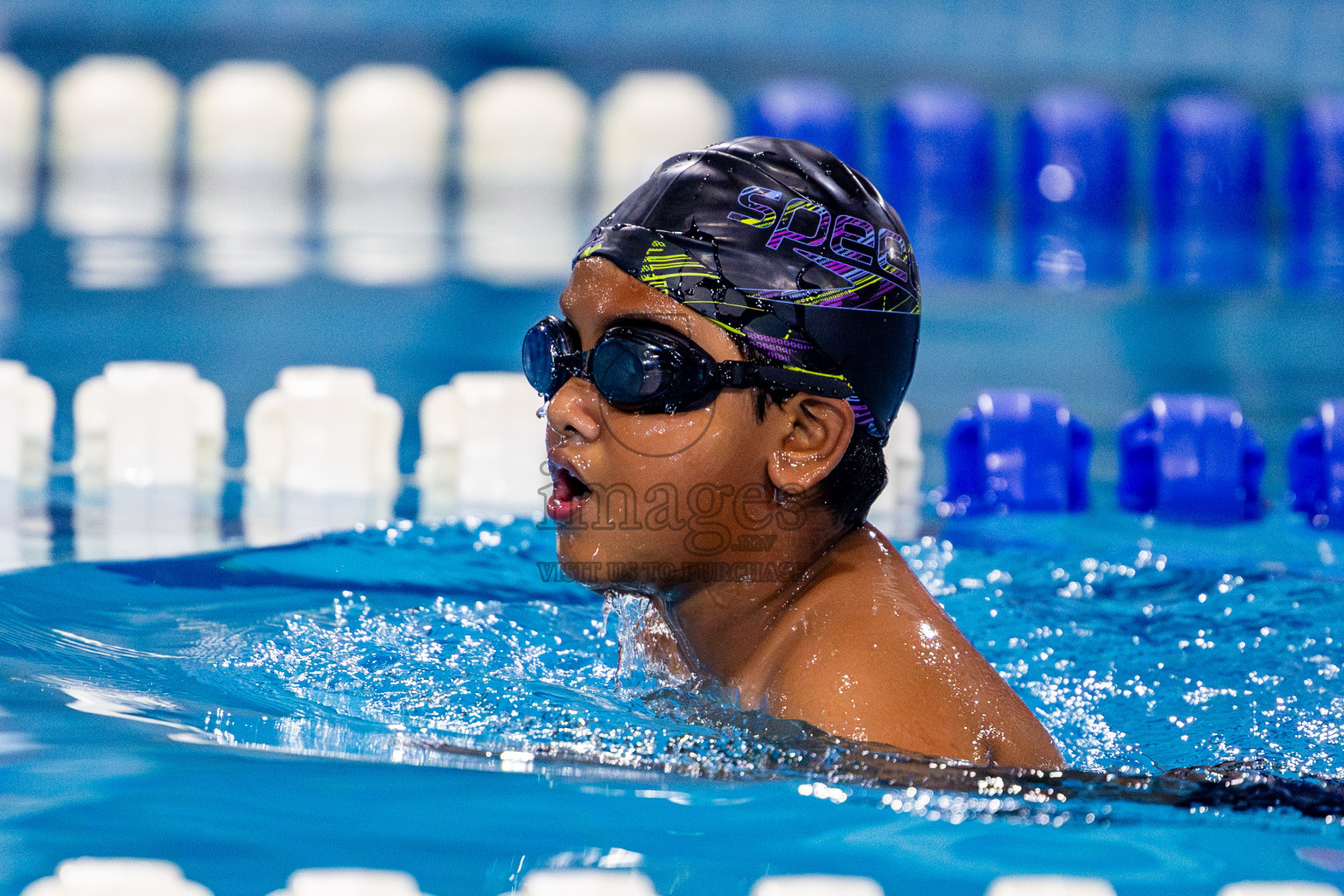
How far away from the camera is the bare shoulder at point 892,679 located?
6.72 feet

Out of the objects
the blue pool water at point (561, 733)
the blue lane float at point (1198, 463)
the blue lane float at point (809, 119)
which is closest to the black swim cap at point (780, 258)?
the blue pool water at point (561, 733)

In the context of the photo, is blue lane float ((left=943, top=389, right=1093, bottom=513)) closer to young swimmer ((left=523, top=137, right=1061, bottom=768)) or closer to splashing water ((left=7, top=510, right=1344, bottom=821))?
splashing water ((left=7, top=510, right=1344, bottom=821))

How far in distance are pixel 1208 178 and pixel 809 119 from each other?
227 centimetres

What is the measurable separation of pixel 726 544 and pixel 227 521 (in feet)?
7.23

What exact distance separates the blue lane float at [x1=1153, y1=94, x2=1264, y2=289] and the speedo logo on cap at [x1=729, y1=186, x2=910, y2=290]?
663 cm

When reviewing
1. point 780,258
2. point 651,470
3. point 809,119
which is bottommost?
point 651,470

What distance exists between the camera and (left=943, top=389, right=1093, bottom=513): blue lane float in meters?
4.64

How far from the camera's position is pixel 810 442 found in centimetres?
227

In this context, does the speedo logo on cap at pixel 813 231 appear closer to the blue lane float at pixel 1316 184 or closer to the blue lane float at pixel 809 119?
the blue lane float at pixel 809 119

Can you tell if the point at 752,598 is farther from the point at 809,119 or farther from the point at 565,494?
the point at 809,119

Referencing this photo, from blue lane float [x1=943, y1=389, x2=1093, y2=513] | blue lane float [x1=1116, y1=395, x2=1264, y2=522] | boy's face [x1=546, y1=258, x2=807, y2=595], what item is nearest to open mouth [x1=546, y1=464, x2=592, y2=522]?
boy's face [x1=546, y1=258, x2=807, y2=595]

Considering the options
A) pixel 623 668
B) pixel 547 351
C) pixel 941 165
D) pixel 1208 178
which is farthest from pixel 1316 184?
pixel 547 351

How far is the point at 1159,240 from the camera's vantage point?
876 cm

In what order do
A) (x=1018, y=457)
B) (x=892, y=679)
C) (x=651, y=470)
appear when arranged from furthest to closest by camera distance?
(x=1018, y=457) → (x=651, y=470) → (x=892, y=679)
